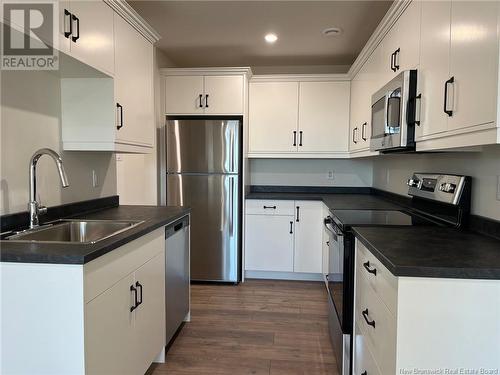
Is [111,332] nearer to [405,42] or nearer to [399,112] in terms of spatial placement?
[399,112]

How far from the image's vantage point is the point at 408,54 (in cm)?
205

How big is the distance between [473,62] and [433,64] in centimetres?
38

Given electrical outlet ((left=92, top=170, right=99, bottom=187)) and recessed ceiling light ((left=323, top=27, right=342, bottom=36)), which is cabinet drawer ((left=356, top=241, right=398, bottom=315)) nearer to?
electrical outlet ((left=92, top=170, right=99, bottom=187))

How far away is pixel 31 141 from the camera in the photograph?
75.2 inches

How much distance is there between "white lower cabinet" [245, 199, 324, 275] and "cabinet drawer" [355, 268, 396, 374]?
186 cm

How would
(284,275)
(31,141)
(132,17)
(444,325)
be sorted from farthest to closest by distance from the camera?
1. (284,275)
2. (132,17)
3. (31,141)
4. (444,325)

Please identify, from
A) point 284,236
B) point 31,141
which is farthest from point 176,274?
point 284,236

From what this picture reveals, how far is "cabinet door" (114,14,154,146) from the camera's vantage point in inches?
90.2

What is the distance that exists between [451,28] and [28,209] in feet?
6.97

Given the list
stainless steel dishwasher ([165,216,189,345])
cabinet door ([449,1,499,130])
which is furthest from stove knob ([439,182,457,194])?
stainless steel dishwasher ([165,216,189,345])

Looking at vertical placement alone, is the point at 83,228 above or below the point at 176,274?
above

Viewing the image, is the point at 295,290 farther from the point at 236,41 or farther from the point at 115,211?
the point at 236,41

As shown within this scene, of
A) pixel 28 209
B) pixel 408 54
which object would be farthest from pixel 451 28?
pixel 28 209

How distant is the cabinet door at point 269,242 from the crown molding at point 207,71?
4.91ft
